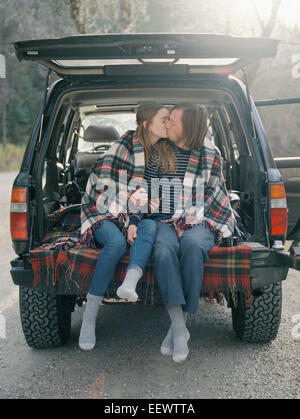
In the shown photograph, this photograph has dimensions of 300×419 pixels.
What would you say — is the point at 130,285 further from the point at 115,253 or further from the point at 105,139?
the point at 105,139

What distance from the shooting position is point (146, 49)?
304cm

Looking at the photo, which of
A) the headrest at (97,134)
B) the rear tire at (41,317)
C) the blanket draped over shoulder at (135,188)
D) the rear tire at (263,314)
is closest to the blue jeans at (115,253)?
the blanket draped over shoulder at (135,188)

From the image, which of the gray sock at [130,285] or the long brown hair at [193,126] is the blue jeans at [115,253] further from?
the long brown hair at [193,126]

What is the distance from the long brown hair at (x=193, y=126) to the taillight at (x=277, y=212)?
552 mm

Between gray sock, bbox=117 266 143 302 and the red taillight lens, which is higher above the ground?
the red taillight lens

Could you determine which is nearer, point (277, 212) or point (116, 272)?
point (116, 272)

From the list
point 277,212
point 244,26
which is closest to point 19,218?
point 277,212

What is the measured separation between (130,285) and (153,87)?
5.39 feet

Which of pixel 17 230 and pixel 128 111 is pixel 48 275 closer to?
pixel 17 230

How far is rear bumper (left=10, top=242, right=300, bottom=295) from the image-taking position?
300 centimetres

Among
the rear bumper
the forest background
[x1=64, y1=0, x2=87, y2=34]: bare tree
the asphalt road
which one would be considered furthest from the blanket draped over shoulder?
[x1=64, y1=0, x2=87, y2=34]: bare tree

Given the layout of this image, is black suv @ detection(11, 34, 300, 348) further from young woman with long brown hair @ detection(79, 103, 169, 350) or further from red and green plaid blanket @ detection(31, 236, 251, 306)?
young woman with long brown hair @ detection(79, 103, 169, 350)

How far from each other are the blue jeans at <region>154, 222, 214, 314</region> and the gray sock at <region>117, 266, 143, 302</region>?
12cm

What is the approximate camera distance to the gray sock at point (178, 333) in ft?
9.77
